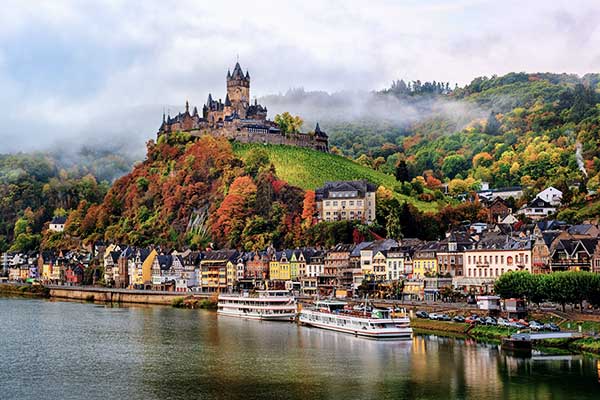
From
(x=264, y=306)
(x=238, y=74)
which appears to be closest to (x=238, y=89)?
(x=238, y=74)

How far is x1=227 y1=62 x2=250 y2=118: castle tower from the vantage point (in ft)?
570

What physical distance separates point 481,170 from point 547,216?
52.7m

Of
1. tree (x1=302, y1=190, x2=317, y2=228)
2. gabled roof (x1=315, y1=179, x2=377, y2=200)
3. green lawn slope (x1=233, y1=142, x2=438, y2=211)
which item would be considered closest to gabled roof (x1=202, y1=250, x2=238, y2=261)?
tree (x1=302, y1=190, x2=317, y2=228)

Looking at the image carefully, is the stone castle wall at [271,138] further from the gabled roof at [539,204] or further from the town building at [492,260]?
the town building at [492,260]

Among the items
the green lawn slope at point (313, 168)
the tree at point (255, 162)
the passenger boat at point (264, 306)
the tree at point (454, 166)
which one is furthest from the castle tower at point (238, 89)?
the passenger boat at point (264, 306)

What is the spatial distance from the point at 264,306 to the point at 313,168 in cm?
6095

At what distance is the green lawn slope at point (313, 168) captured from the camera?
139 metres

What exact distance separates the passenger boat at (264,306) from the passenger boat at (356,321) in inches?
179

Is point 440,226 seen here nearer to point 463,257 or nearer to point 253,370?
point 463,257

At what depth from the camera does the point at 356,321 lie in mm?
72312

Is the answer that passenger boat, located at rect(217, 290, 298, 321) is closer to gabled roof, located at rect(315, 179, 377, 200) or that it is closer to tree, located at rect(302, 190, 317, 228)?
tree, located at rect(302, 190, 317, 228)

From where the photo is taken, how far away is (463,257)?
8900cm

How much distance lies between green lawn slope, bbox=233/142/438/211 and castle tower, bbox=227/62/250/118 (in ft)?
59.1

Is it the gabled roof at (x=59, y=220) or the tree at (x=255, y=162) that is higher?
the tree at (x=255, y=162)
